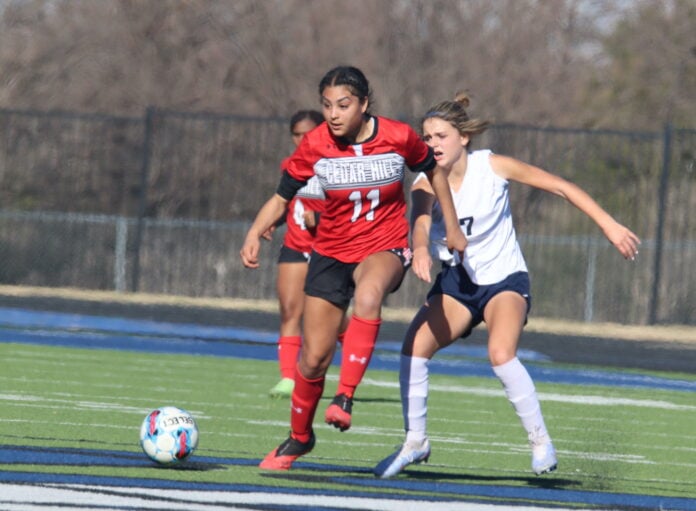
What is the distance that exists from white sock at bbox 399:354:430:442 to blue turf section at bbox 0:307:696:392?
725cm

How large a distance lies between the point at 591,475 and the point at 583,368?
27.7 ft

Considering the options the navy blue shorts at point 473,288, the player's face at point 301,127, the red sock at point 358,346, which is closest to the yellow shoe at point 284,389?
the player's face at point 301,127

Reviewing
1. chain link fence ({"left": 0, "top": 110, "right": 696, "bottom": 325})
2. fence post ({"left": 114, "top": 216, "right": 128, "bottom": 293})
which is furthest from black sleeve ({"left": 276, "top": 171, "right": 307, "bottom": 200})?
fence post ({"left": 114, "top": 216, "right": 128, "bottom": 293})

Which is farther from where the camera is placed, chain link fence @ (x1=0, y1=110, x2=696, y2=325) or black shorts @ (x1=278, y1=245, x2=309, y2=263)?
chain link fence @ (x1=0, y1=110, x2=696, y2=325)

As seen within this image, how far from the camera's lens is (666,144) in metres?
22.3

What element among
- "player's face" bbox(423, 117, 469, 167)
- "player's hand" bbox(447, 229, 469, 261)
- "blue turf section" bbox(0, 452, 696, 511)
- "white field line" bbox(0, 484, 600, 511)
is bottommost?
"blue turf section" bbox(0, 452, 696, 511)

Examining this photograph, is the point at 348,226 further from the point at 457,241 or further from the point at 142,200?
the point at 142,200

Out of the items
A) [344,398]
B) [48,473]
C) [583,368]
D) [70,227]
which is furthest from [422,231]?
[70,227]

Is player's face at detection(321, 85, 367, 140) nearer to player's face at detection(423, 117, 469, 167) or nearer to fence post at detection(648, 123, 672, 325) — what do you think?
player's face at detection(423, 117, 469, 167)

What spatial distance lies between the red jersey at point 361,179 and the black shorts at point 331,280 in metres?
0.04

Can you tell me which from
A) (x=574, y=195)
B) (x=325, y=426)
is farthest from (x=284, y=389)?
(x=574, y=195)

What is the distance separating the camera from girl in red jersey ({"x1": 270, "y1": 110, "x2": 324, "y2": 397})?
11.0 m

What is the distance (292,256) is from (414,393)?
3699 mm

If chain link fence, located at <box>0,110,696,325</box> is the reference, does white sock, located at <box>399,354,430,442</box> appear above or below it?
below
